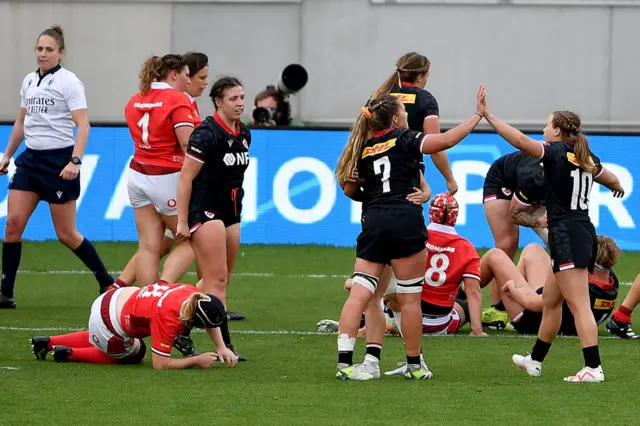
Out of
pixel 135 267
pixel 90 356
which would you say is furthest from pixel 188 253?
pixel 90 356

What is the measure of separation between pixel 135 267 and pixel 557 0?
14446 mm

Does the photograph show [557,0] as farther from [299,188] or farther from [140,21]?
[299,188]

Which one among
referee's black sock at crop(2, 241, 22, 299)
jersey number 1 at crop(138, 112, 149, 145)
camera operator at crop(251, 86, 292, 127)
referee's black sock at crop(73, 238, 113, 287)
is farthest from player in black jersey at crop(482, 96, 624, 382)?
camera operator at crop(251, 86, 292, 127)

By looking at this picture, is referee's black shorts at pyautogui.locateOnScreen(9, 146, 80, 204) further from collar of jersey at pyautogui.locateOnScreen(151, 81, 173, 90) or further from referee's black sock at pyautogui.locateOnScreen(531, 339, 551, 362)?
referee's black sock at pyautogui.locateOnScreen(531, 339, 551, 362)

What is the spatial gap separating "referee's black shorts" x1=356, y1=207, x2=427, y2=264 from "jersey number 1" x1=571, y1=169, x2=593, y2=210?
0.91 m

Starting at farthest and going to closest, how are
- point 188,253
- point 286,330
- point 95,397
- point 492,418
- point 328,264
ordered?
1. point 328,264
2. point 286,330
3. point 188,253
4. point 95,397
5. point 492,418

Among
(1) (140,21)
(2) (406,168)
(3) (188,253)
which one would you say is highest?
(1) (140,21)

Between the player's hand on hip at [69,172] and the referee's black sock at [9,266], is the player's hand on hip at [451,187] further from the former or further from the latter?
the referee's black sock at [9,266]

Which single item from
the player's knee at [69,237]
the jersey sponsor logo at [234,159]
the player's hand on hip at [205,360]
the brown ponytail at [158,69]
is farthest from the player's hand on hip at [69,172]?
the player's hand on hip at [205,360]

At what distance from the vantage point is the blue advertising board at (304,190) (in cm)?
1548

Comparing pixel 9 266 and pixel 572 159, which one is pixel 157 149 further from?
pixel 572 159

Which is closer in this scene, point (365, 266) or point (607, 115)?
point (365, 266)

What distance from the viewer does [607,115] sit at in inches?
899

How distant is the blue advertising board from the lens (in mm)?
15477
